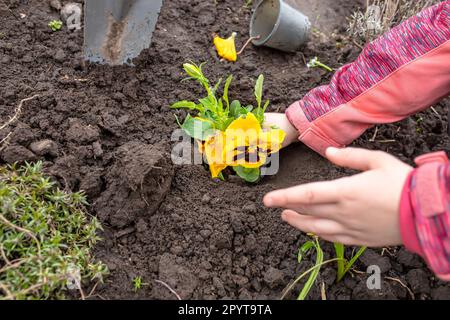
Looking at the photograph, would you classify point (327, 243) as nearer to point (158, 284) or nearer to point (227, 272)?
point (227, 272)

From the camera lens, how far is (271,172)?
1945 millimetres

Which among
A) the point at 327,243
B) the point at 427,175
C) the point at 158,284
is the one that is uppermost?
the point at 427,175

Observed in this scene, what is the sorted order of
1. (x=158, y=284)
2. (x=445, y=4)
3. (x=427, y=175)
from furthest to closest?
(x=445, y=4) → (x=158, y=284) → (x=427, y=175)

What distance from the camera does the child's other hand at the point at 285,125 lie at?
199cm

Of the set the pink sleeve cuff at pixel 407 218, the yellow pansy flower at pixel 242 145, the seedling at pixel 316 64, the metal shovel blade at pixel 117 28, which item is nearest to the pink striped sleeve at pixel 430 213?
the pink sleeve cuff at pixel 407 218

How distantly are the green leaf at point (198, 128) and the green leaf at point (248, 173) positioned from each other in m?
0.17

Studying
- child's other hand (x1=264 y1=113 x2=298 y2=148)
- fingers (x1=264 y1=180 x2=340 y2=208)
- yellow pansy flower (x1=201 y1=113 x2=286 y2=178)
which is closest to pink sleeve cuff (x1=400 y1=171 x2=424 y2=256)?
fingers (x1=264 y1=180 x2=340 y2=208)

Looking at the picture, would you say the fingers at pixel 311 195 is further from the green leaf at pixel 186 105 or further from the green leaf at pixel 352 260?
the green leaf at pixel 186 105

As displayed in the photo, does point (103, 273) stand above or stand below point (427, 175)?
below

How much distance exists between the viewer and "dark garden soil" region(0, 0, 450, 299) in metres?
1.62

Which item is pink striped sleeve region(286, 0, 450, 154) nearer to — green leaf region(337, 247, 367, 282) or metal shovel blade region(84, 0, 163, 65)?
green leaf region(337, 247, 367, 282)

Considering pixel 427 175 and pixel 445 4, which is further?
pixel 445 4

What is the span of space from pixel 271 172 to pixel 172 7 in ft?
3.27
